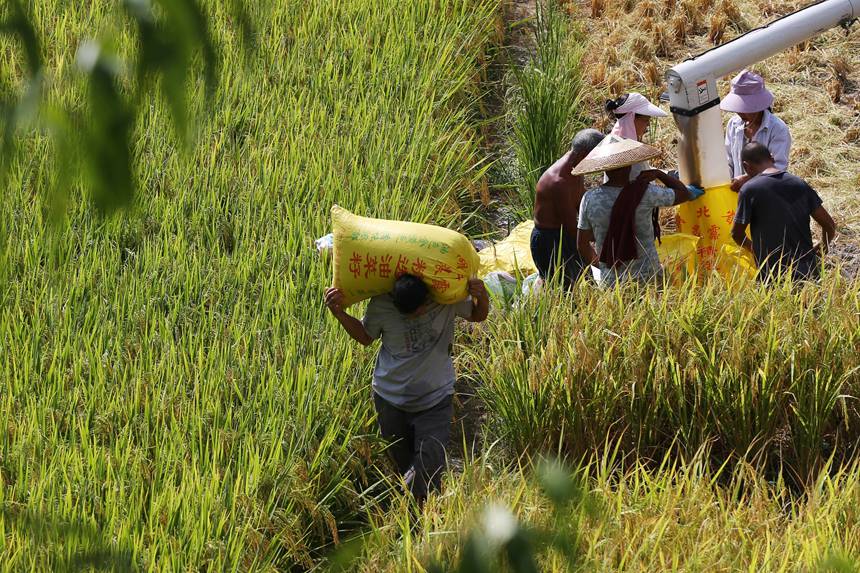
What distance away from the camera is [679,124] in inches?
165

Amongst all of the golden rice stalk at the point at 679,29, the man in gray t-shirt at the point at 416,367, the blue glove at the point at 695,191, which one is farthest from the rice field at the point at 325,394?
the golden rice stalk at the point at 679,29

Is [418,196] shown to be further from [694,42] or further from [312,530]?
[694,42]

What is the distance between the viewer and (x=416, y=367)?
3.11m

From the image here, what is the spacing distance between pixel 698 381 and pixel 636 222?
2.25 feet

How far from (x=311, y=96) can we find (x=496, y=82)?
4.36 feet

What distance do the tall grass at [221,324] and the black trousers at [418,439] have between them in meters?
0.11

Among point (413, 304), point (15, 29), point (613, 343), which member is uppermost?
point (15, 29)

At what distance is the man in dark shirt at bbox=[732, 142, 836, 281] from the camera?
12.2 feet

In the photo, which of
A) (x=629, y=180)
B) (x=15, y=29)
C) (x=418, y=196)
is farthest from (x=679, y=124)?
(x=15, y=29)

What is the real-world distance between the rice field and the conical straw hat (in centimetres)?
43

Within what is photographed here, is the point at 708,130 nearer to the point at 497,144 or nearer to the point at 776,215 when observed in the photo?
the point at 776,215

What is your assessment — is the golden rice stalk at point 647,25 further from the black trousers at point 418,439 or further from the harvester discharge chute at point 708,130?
the black trousers at point 418,439

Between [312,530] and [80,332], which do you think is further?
[80,332]

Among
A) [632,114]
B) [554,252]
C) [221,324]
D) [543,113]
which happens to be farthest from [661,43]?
[221,324]
